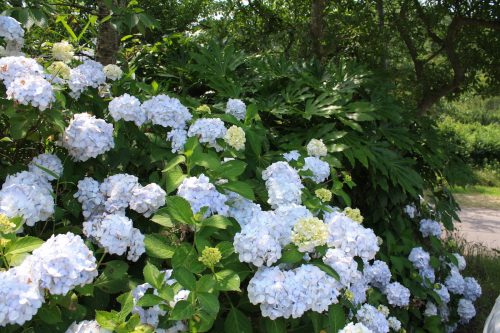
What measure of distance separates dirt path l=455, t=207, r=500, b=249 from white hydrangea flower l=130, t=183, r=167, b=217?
6.74 m

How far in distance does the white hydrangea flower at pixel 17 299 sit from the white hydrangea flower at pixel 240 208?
0.71 meters

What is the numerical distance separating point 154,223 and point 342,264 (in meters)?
0.75

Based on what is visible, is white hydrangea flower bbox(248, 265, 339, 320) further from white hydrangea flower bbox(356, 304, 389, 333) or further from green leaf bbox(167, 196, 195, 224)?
white hydrangea flower bbox(356, 304, 389, 333)

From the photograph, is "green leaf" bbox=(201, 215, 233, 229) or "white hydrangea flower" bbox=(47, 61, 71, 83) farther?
"white hydrangea flower" bbox=(47, 61, 71, 83)

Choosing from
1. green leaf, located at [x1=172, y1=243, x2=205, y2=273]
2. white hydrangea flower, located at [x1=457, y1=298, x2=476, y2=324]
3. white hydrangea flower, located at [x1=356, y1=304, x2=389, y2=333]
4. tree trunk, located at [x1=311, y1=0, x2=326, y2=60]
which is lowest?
white hydrangea flower, located at [x1=457, y1=298, x2=476, y2=324]

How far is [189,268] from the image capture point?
1.43 metres

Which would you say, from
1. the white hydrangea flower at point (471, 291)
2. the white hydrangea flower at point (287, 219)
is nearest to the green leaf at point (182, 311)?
the white hydrangea flower at point (287, 219)

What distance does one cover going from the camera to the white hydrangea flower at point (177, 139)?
79.5 inches

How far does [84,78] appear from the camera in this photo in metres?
2.17

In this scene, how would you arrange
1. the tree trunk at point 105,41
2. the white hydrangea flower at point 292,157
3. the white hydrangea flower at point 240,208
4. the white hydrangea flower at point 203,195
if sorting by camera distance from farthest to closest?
the tree trunk at point 105,41, the white hydrangea flower at point 292,157, the white hydrangea flower at point 240,208, the white hydrangea flower at point 203,195

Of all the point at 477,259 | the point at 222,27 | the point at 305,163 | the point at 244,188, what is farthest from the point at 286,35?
the point at 244,188

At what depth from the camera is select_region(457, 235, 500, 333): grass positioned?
4.18 m

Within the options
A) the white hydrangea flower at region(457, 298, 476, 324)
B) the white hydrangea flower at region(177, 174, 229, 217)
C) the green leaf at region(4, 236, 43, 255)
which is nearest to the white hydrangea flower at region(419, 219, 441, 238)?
the white hydrangea flower at region(457, 298, 476, 324)

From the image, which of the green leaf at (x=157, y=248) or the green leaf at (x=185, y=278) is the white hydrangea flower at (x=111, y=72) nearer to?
the green leaf at (x=157, y=248)
